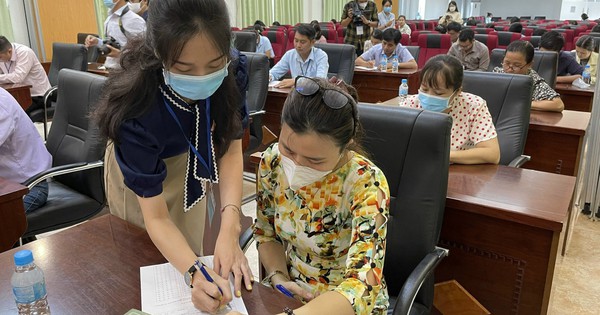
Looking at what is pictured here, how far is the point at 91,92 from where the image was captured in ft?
6.52

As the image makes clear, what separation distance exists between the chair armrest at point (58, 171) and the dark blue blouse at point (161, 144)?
0.93m

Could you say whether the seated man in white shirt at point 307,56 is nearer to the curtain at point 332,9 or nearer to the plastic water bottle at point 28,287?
the plastic water bottle at point 28,287

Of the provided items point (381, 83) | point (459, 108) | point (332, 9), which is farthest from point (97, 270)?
point (332, 9)

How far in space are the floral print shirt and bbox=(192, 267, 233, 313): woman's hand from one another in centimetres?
26

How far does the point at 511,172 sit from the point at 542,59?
1.92 metres

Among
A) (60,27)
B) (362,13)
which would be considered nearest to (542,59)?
(362,13)

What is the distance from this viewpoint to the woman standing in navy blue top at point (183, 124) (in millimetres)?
952

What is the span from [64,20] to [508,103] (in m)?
6.06

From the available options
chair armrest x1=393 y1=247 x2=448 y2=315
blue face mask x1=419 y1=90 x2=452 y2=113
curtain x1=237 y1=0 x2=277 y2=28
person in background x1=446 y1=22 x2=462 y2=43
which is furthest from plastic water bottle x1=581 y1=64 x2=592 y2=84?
curtain x1=237 y1=0 x2=277 y2=28

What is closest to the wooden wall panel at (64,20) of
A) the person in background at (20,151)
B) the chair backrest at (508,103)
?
the person in background at (20,151)

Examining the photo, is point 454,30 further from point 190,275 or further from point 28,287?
point 28,287

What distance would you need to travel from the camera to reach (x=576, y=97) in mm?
3604

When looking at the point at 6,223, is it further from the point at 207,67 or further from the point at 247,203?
the point at 247,203

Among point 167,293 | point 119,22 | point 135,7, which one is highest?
point 135,7
